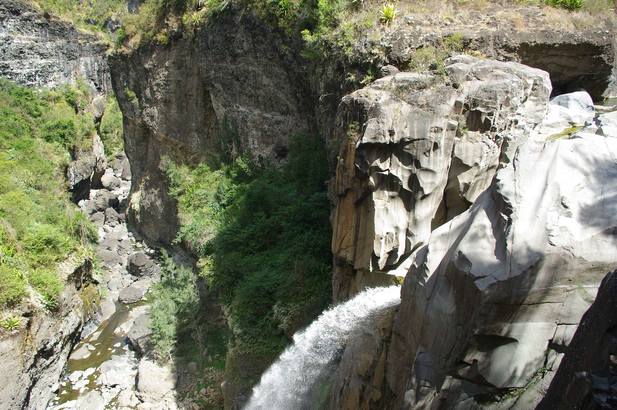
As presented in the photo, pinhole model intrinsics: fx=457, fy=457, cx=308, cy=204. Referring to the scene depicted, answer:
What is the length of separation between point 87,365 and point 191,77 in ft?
42.0

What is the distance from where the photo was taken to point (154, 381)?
51.3 ft

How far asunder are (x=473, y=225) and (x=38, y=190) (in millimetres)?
22425

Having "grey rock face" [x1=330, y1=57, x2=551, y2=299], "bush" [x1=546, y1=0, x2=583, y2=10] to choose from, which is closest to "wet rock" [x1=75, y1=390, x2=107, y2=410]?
"grey rock face" [x1=330, y1=57, x2=551, y2=299]

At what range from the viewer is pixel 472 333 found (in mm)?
5199

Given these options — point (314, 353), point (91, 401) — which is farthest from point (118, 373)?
point (314, 353)

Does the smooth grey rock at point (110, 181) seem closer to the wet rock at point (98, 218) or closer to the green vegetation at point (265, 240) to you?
the wet rock at point (98, 218)

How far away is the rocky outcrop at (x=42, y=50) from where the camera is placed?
1248 inches

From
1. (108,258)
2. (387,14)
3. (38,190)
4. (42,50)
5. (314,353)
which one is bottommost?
(108,258)

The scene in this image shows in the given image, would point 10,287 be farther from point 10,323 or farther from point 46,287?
point 46,287

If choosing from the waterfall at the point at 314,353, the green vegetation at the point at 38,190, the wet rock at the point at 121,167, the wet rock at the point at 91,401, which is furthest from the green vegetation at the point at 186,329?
the wet rock at the point at 121,167

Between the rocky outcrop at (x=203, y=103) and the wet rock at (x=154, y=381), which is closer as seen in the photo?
the wet rock at (x=154, y=381)

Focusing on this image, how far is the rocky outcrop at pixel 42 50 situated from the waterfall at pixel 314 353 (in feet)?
103

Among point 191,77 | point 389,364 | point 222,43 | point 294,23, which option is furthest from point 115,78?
point 389,364

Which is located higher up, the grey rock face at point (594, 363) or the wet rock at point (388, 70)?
the wet rock at point (388, 70)
